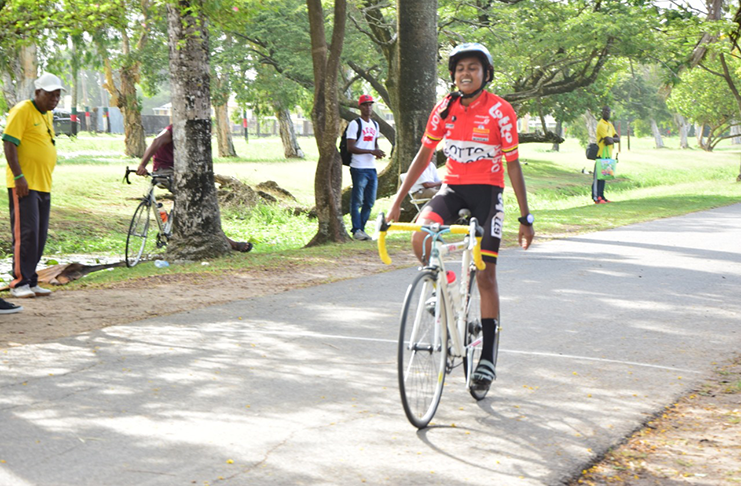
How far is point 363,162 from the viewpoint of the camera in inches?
542

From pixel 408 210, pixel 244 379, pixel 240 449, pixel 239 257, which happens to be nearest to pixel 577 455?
pixel 240 449

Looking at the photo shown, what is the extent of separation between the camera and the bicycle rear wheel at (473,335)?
5.26 m

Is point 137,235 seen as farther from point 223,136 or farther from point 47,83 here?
point 223,136

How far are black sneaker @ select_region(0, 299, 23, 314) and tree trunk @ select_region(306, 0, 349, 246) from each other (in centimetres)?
575

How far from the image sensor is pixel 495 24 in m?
25.9

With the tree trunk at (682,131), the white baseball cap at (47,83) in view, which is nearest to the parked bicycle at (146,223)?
the white baseball cap at (47,83)

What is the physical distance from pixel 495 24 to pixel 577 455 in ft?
74.6

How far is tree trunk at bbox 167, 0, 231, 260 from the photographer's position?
37.8 ft

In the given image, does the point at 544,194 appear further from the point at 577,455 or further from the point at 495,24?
the point at 577,455

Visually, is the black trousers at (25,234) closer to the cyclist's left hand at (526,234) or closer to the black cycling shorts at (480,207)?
the black cycling shorts at (480,207)

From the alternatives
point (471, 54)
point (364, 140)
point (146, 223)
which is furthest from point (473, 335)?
point (364, 140)

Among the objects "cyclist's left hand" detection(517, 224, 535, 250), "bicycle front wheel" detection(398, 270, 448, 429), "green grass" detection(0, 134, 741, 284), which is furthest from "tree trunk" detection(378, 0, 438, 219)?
"bicycle front wheel" detection(398, 270, 448, 429)

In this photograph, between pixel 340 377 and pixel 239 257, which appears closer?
pixel 340 377

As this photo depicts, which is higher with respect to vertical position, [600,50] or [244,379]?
[600,50]
